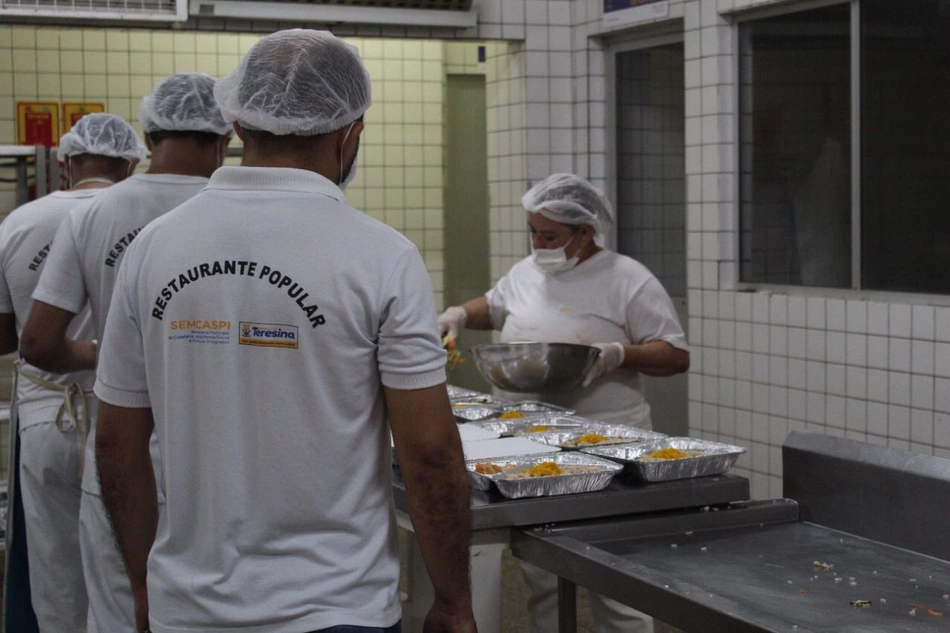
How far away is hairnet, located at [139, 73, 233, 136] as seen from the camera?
8.74 feet

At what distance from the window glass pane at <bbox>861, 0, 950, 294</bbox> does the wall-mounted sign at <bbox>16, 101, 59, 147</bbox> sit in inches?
145

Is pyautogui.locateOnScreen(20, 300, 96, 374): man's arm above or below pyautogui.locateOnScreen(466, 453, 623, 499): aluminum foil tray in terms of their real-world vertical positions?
above

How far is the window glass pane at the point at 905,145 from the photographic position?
4031 millimetres

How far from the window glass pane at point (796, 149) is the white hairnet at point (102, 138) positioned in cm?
250

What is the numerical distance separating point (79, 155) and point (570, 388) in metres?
1.56

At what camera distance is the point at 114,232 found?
264cm

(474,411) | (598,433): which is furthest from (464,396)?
(598,433)

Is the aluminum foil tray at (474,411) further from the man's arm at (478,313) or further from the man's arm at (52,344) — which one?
the man's arm at (52,344)

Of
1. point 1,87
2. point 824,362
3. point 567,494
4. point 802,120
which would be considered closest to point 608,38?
point 802,120

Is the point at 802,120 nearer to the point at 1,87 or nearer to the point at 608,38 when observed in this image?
the point at 608,38

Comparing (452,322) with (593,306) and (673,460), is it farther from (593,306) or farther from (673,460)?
(673,460)

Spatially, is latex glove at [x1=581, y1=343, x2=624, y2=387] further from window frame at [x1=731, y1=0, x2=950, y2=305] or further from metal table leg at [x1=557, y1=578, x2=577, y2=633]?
window frame at [x1=731, y1=0, x2=950, y2=305]

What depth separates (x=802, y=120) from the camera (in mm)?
4602

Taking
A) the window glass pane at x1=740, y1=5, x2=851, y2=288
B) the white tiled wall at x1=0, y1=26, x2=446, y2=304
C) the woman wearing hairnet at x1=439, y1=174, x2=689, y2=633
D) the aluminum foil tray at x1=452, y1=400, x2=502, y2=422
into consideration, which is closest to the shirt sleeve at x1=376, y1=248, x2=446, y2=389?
the aluminum foil tray at x1=452, y1=400, x2=502, y2=422
